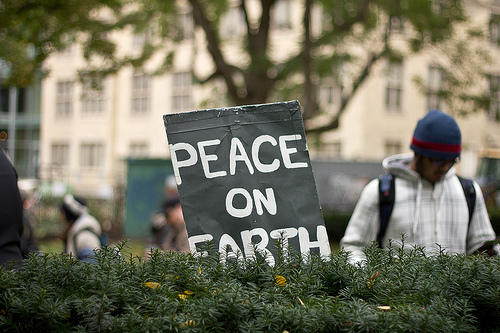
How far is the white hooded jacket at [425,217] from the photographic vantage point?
10.7 feet

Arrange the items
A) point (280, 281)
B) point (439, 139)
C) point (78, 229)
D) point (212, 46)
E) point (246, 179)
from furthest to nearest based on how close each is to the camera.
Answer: point (212, 46) < point (78, 229) < point (439, 139) < point (246, 179) < point (280, 281)

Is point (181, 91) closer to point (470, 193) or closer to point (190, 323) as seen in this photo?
point (470, 193)

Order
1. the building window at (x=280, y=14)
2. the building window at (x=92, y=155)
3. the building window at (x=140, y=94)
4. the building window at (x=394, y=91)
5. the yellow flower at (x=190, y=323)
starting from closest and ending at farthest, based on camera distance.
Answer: the yellow flower at (x=190, y=323) → the building window at (x=280, y=14) → the building window at (x=394, y=91) → the building window at (x=140, y=94) → the building window at (x=92, y=155)

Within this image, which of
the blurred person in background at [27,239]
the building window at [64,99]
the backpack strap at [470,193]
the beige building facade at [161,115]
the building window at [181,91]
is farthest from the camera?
the building window at [64,99]

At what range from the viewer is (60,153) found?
35.6 m

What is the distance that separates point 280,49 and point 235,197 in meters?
24.3

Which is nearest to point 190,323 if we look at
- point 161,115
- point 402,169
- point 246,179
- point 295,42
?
point 246,179

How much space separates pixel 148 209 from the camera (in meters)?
15.0

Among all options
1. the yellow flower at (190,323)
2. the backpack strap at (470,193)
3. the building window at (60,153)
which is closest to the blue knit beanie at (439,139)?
the backpack strap at (470,193)

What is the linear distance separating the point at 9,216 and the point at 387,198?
1.99 meters

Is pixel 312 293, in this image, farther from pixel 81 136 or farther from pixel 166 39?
pixel 81 136

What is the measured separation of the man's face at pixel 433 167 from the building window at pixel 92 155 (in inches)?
1239

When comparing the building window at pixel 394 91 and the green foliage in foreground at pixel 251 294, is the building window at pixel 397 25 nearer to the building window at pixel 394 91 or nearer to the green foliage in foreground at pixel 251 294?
the green foliage in foreground at pixel 251 294

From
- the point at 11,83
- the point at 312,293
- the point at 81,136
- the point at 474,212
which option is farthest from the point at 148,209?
the point at 81,136
